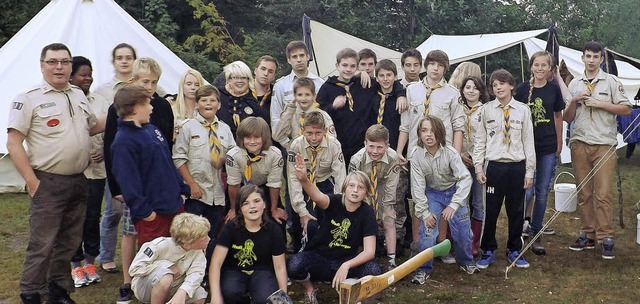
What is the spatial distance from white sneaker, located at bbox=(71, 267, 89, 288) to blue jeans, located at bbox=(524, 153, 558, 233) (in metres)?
3.20

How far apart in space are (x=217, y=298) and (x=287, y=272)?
53 centimetres

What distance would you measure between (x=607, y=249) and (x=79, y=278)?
379cm

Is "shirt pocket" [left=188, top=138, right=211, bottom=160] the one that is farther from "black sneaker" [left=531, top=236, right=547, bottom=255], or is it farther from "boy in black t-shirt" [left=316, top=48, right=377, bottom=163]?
"black sneaker" [left=531, top=236, right=547, bottom=255]

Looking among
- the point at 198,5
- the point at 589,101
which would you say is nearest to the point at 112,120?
the point at 589,101

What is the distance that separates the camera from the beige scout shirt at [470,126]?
Answer: 5.04 meters

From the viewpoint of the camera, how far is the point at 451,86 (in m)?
5.05

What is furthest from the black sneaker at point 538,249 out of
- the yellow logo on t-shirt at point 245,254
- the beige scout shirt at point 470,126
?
the yellow logo on t-shirt at point 245,254

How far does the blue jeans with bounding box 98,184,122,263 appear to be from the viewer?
4617 millimetres

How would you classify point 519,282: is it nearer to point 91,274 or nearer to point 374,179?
point 374,179

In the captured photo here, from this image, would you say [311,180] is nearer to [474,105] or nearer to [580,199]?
[474,105]

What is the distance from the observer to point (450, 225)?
4734 millimetres

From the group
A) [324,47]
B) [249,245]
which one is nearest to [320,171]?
[249,245]

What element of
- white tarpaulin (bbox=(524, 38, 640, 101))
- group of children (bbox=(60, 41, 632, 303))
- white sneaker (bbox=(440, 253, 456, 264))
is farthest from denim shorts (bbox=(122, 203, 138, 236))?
white tarpaulin (bbox=(524, 38, 640, 101))

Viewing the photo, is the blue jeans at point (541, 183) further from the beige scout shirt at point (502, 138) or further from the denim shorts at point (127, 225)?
the denim shorts at point (127, 225)
